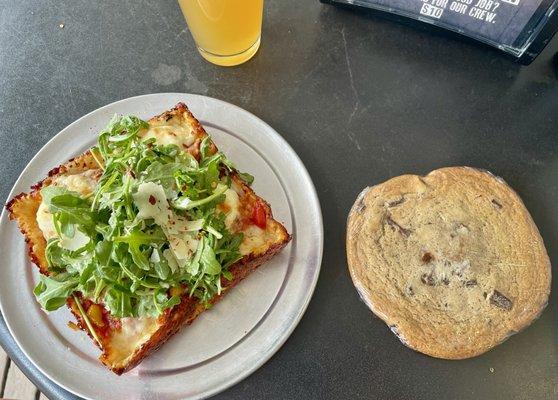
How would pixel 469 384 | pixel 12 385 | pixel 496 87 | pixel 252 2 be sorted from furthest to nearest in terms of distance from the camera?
pixel 12 385
pixel 496 87
pixel 252 2
pixel 469 384

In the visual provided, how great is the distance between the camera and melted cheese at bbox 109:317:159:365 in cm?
104

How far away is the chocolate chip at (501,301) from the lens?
121 centimetres

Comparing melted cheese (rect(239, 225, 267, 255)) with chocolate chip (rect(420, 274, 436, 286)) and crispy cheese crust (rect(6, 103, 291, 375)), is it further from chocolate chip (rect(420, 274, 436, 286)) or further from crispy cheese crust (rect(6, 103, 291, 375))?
chocolate chip (rect(420, 274, 436, 286))

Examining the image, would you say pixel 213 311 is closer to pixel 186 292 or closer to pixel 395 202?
pixel 186 292

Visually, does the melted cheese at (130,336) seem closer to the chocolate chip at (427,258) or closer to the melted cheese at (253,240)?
the melted cheese at (253,240)

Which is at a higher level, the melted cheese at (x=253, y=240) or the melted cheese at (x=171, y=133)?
the melted cheese at (x=171, y=133)

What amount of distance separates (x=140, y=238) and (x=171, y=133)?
0.31 metres

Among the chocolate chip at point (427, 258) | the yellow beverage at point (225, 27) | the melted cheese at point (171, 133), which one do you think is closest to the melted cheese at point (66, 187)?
the melted cheese at point (171, 133)

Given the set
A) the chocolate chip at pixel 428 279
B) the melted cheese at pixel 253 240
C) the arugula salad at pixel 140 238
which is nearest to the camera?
the arugula salad at pixel 140 238

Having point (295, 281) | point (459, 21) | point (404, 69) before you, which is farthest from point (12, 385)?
point (459, 21)

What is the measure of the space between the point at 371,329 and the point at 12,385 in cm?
133

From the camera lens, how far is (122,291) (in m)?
1.02

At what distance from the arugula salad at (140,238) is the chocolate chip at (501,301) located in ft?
2.01

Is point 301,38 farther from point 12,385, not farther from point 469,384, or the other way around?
point 12,385
